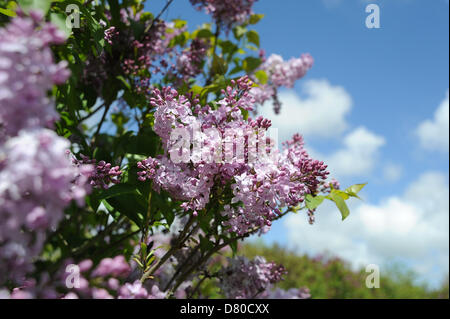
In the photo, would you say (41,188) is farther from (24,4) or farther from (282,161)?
(282,161)

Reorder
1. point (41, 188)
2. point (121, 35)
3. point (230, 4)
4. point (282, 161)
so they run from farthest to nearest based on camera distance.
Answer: point (230, 4) → point (121, 35) → point (282, 161) → point (41, 188)

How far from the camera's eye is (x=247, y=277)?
278 centimetres

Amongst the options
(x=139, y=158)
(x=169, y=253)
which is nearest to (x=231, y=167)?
(x=169, y=253)

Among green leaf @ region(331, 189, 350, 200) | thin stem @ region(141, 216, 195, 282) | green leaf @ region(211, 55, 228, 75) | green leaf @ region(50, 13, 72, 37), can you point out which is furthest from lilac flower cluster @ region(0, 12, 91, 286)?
green leaf @ region(211, 55, 228, 75)

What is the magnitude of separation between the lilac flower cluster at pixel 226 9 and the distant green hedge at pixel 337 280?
17.0 feet

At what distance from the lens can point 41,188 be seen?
82 centimetres

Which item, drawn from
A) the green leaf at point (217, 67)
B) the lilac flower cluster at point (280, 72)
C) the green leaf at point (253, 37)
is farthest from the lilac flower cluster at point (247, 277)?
the green leaf at point (253, 37)

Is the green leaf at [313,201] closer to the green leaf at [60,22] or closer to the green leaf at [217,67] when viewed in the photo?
the green leaf at [60,22]

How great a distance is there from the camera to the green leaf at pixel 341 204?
1.85m

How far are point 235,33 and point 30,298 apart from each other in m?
3.19

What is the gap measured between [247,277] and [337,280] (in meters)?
6.70

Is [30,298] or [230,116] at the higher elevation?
[230,116]

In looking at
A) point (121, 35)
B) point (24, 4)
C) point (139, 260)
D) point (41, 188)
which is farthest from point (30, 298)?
point (121, 35)
